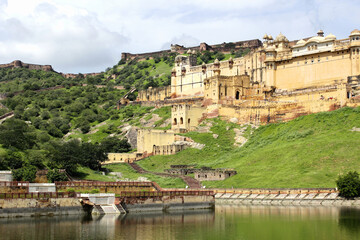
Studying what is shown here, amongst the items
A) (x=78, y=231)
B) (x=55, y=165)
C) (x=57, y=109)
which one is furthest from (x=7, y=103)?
(x=78, y=231)

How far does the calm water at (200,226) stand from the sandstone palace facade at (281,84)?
101 feet

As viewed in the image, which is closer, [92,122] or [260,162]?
[260,162]

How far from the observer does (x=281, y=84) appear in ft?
285

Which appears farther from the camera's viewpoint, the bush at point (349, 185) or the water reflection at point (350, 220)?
the bush at point (349, 185)

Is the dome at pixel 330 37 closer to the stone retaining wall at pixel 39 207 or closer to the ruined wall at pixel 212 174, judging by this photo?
the ruined wall at pixel 212 174

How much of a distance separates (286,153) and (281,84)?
81.8ft

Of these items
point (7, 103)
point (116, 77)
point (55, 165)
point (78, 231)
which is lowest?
point (78, 231)

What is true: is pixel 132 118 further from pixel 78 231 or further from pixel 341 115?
pixel 78 231

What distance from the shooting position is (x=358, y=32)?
3039 inches

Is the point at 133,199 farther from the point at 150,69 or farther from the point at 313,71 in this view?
the point at 150,69

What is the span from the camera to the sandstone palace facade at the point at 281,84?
76.8 meters

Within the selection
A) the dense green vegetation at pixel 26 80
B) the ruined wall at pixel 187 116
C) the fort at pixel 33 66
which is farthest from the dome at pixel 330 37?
the fort at pixel 33 66

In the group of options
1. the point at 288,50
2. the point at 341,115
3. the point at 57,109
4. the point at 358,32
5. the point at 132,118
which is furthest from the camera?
the point at 57,109

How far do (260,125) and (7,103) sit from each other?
66753 millimetres
